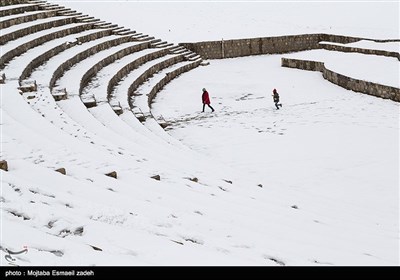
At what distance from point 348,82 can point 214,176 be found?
405 inches

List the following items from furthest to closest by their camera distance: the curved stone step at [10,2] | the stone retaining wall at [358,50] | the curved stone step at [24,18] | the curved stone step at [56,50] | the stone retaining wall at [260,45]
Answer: the stone retaining wall at [260,45]
the curved stone step at [10,2]
the stone retaining wall at [358,50]
the curved stone step at [24,18]
the curved stone step at [56,50]

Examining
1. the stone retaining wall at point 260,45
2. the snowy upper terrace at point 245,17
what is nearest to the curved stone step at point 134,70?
the stone retaining wall at point 260,45

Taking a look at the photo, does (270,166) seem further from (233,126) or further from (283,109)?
(283,109)

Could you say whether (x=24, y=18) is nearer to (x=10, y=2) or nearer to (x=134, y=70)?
(x=10, y=2)

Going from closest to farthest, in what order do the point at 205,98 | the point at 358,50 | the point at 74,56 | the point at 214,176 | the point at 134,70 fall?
the point at 214,176 < the point at 205,98 < the point at 74,56 < the point at 134,70 < the point at 358,50

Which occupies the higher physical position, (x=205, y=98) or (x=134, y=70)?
(x=134, y=70)

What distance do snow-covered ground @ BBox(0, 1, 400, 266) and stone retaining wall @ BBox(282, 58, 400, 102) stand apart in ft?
1.00

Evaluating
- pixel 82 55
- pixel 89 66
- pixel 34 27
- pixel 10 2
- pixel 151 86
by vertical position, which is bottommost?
pixel 151 86

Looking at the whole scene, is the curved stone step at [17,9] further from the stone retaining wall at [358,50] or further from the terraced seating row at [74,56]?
the stone retaining wall at [358,50]

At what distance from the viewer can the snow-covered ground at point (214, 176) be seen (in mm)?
4411

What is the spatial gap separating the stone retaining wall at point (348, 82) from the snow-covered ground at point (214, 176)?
0.30 m

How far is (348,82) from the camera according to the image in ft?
55.6

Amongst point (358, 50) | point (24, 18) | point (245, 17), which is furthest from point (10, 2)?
point (358, 50)

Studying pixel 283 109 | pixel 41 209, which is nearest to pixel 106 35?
pixel 283 109
